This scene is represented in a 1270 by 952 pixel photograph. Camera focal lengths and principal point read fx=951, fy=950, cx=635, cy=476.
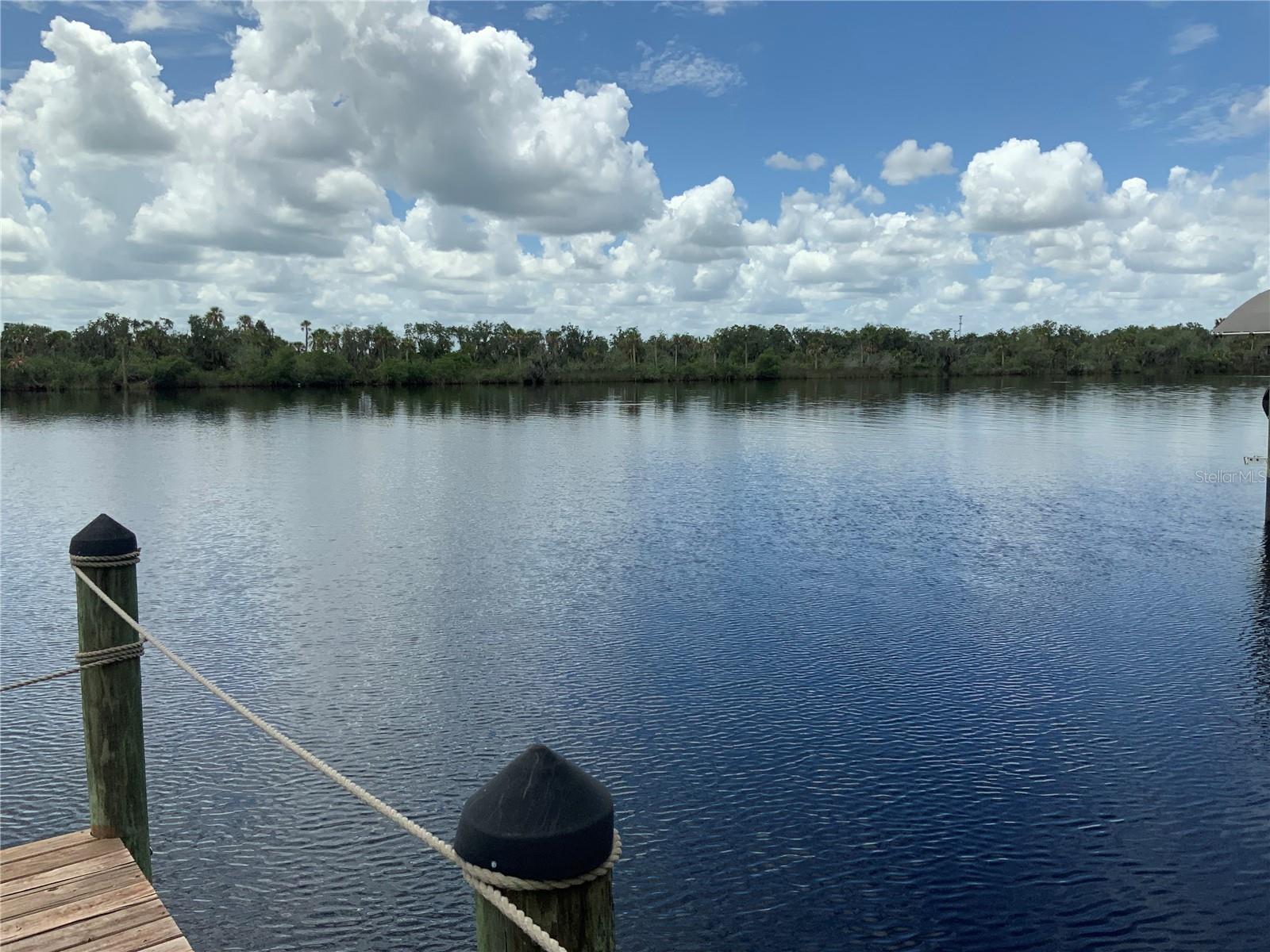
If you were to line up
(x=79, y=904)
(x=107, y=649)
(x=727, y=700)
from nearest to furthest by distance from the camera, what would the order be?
(x=79, y=904) < (x=107, y=649) < (x=727, y=700)

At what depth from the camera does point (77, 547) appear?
5930 mm

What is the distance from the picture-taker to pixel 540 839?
2250 millimetres

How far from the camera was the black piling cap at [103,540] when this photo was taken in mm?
5891

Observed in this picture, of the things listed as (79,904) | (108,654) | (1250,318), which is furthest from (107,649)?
(1250,318)

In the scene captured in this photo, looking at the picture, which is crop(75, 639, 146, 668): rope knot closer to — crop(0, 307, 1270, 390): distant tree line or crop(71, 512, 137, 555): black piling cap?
crop(71, 512, 137, 555): black piling cap

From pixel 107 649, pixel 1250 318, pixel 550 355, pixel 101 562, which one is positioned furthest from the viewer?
pixel 550 355

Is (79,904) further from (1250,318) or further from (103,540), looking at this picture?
(1250,318)

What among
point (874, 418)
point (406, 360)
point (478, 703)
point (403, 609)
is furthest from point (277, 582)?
point (406, 360)

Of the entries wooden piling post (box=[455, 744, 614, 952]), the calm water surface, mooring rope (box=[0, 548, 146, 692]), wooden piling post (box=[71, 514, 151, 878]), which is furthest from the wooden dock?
wooden piling post (box=[455, 744, 614, 952])

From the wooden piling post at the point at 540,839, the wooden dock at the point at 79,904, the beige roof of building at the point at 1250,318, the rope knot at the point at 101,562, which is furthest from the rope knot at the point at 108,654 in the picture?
the beige roof of building at the point at 1250,318

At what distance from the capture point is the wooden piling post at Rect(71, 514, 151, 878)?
5.96 meters
